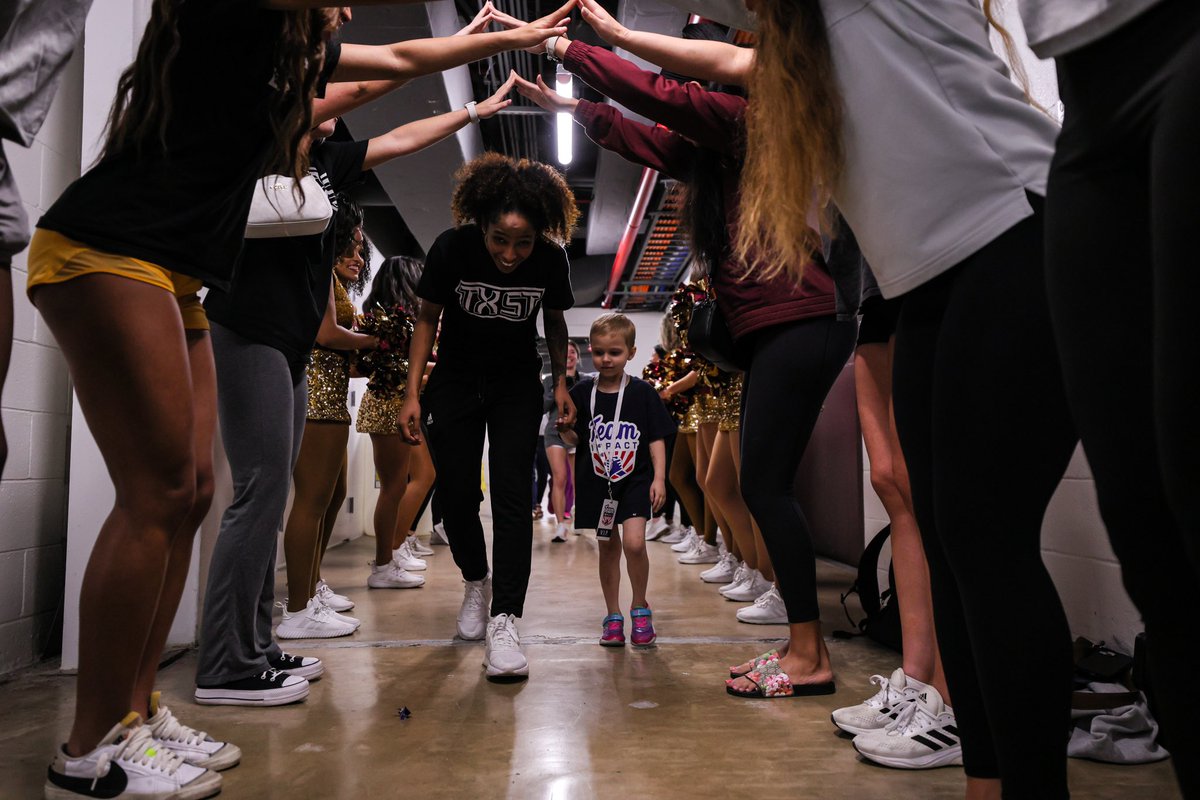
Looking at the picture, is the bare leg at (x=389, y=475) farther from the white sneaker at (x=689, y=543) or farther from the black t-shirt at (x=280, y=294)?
the white sneaker at (x=689, y=543)

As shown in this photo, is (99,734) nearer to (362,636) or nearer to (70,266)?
(70,266)

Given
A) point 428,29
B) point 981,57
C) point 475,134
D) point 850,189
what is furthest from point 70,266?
point 475,134

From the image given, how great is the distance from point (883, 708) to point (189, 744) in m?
1.47

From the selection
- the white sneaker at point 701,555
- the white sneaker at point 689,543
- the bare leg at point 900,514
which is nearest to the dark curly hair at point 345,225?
the bare leg at point 900,514

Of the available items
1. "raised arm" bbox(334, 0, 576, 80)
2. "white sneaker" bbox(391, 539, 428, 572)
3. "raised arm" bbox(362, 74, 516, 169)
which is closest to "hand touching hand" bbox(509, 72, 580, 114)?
"raised arm" bbox(362, 74, 516, 169)

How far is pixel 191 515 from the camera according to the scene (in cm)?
160

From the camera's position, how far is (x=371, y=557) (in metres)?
5.64

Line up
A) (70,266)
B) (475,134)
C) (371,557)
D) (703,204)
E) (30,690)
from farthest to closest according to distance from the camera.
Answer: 1. (475,134)
2. (371,557)
3. (703,204)
4. (30,690)
5. (70,266)

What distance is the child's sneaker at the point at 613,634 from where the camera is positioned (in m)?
2.72

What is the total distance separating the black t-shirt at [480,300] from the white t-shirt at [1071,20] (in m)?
2.04

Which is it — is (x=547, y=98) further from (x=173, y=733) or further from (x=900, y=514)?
(x=173, y=733)

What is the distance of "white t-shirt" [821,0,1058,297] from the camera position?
978 millimetres

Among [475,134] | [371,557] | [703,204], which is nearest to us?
[703,204]

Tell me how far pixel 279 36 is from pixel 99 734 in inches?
51.0
